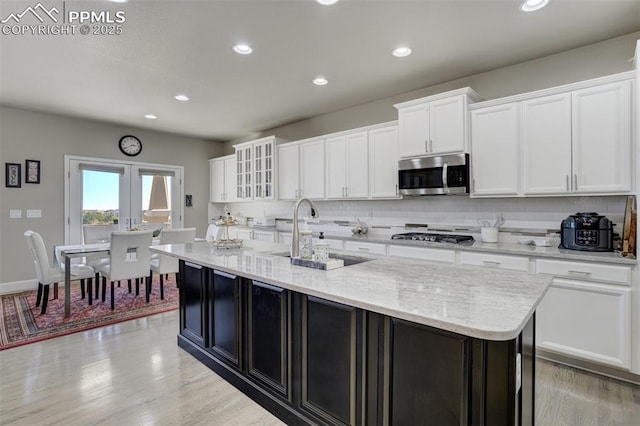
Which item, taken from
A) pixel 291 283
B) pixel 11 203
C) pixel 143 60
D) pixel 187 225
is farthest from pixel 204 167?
pixel 291 283

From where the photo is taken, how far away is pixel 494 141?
3.12m

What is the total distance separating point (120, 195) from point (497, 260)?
19.8 ft

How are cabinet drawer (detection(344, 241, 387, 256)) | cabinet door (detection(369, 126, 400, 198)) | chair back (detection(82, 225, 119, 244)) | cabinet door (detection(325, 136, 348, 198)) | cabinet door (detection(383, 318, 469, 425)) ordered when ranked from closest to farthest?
1. cabinet door (detection(383, 318, 469, 425))
2. cabinet drawer (detection(344, 241, 387, 256))
3. cabinet door (detection(369, 126, 400, 198))
4. cabinet door (detection(325, 136, 348, 198))
5. chair back (detection(82, 225, 119, 244))

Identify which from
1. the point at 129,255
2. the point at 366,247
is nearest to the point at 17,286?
the point at 129,255

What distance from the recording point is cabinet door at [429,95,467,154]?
3.27 metres

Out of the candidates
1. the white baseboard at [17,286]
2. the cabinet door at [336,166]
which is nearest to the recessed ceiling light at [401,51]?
the cabinet door at [336,166]

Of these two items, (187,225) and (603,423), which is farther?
(187,225)

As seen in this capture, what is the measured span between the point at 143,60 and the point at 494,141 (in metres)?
3.54

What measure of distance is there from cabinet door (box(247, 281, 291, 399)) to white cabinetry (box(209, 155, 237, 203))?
15.1 feet

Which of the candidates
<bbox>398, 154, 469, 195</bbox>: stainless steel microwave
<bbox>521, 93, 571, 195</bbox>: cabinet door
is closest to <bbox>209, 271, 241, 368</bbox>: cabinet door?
<bbox>398, 154, 469, 195</bbox>: stainless steel microwave

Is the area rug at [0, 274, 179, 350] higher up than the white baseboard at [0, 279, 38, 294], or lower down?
lower down

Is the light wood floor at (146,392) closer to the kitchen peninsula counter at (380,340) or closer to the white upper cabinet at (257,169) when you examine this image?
the kitchen peninsula counter at (380,340)

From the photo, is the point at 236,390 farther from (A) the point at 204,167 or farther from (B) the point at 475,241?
(A) the point at 204,167

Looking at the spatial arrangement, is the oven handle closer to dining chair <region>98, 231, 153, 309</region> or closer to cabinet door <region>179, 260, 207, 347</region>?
cabinet door <region>179, 260, 207, 347</region>
